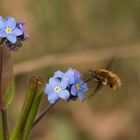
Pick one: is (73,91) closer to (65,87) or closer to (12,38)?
(65,87)

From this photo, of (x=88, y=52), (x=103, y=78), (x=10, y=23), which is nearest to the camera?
(x=10, y=23)

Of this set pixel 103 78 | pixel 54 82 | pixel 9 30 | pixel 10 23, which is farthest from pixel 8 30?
pixel 103 78

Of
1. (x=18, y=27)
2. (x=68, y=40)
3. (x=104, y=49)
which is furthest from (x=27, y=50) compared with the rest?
(x=18, y=27)

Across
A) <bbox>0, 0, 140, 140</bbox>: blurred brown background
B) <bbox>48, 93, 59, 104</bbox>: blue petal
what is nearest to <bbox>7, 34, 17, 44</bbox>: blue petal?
<bbox>48, 93, 59, 104</bbox>: blue petal

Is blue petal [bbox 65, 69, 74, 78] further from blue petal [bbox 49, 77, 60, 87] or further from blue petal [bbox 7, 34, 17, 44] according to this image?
blue petal [bbox 7, 34, 17, 44]

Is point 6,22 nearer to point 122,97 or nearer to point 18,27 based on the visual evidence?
point 18,27

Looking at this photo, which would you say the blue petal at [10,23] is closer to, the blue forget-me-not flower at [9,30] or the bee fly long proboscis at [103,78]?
the blue forget-me-not flower at [9,30]
